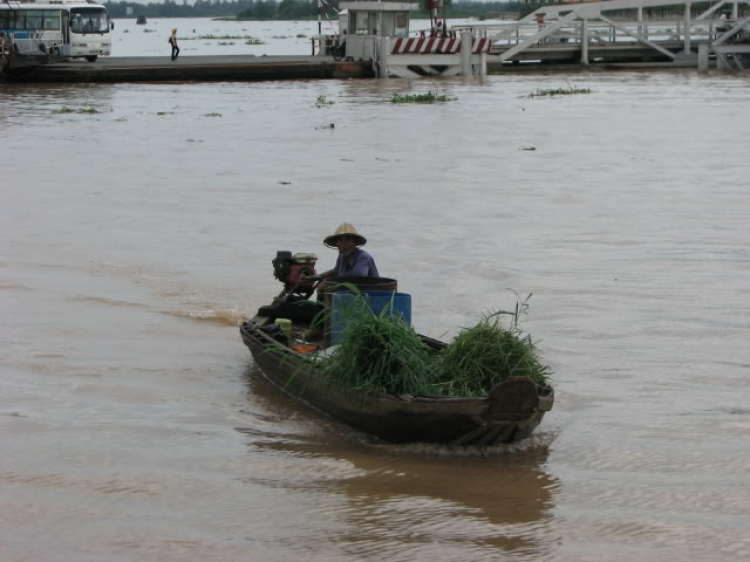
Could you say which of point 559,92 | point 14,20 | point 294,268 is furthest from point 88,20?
point 294,268

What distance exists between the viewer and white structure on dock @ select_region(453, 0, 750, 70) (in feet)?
156

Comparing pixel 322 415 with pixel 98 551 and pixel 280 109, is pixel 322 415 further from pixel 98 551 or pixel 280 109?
pixel 280 109

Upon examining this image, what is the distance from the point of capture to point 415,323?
1114cm

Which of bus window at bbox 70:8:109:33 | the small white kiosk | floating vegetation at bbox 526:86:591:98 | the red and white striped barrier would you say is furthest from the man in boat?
bus window at bbox 70:8:109:33

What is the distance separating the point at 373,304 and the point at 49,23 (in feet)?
127

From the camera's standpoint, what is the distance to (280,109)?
3372 centimetres

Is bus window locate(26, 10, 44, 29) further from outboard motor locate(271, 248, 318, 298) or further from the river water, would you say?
outboard motor locate(271, 248, 318, 298)

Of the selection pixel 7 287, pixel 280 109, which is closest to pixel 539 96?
pixel 280 109

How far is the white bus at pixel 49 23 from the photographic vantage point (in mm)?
43531

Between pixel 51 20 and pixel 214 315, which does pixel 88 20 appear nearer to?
pixel 51 20

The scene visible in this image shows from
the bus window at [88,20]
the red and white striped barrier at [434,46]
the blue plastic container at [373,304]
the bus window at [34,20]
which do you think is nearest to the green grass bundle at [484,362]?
the blue plastic container at [373,304]

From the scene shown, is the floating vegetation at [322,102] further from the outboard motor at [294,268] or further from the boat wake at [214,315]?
the outboard motor at [294,268]

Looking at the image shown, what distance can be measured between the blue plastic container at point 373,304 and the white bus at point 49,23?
122ft

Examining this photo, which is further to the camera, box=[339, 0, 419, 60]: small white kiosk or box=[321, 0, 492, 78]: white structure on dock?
box=[339, 0, 419, 60]: small white kiosk
